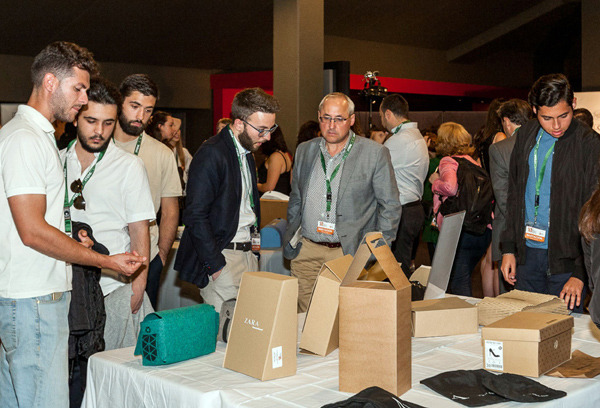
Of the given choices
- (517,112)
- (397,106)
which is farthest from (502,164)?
(397,106)

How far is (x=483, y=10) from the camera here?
1432 centimetres

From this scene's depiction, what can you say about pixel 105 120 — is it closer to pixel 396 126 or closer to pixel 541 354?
pixel 541 354

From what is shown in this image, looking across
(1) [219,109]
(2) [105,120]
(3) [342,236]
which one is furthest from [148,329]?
(1) [219,109]

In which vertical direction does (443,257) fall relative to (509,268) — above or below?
above

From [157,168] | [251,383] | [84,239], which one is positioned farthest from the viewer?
[157,168]

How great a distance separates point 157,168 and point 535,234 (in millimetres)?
1839

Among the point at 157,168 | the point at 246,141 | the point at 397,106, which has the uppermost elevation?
the point at 397,106

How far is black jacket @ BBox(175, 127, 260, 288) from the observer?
108 inches

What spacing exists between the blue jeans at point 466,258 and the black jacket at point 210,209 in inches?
81.9

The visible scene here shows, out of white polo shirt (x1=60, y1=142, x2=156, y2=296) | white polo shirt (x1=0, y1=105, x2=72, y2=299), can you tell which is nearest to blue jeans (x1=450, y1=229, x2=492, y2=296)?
white polo shirt (x1=60, y1=142, x2=156, y2=296)

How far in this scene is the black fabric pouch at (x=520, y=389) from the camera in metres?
1.54

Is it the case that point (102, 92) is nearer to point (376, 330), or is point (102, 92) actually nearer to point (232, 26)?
point (376, 330)

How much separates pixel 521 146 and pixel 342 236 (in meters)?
0.95

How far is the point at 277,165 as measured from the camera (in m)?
5.68
